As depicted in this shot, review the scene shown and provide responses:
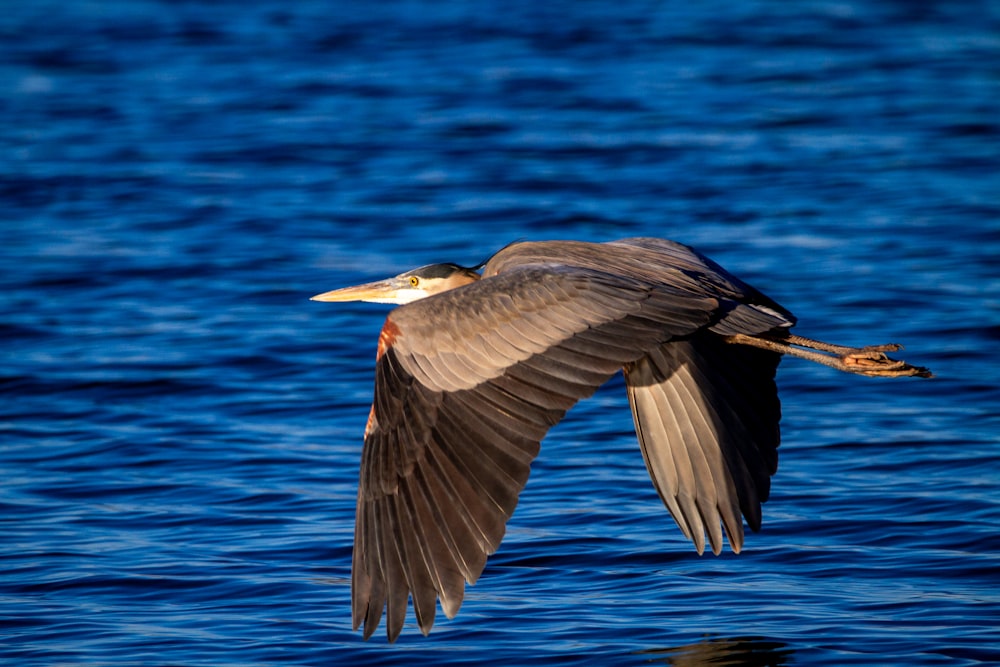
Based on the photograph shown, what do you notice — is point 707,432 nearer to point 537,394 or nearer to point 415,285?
point 537,394

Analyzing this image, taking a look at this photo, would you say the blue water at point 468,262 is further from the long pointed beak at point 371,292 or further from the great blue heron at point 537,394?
the long pointed beak at point 371,292

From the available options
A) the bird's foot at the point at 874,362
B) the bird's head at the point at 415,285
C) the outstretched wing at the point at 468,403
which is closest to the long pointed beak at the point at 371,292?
the bird's head at the point at 415,285

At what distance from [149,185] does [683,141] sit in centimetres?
581

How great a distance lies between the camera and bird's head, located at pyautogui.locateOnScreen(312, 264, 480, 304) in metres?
8.05

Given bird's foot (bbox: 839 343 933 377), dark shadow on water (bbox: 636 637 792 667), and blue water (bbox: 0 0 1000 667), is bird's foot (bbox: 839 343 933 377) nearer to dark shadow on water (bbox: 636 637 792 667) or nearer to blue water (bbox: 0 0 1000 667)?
blue water (bbox: 0 0 1000 667)

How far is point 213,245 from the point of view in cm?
1411

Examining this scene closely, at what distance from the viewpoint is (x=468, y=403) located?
5.99 meters

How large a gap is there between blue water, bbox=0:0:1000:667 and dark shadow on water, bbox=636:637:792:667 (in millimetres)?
19

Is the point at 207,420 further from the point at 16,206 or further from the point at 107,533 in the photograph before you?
the point at 16,206

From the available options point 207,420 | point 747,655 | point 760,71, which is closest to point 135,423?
point 207,420

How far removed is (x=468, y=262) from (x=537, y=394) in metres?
6.97

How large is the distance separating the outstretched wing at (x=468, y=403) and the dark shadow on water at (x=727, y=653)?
131 cm

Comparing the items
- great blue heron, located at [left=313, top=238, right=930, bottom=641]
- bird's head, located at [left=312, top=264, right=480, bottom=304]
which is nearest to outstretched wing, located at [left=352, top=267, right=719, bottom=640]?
great blue heron, located at [left=313, top=238, right=930, bottom=641]

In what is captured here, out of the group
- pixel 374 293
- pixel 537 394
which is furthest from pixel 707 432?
pixel 374 293
